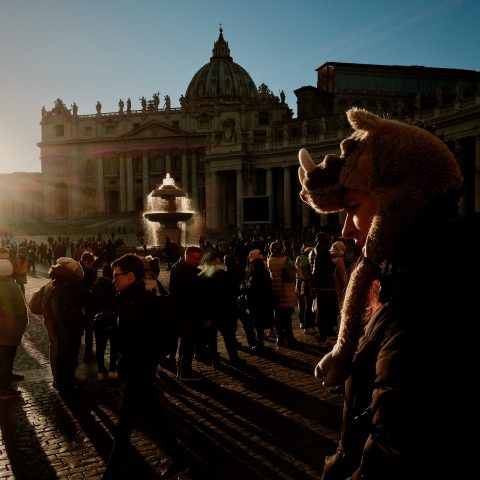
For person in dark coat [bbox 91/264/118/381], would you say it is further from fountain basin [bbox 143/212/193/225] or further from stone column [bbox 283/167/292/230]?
stone column [bbox 283/167/292/230]

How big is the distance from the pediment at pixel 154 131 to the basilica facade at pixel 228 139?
138 millimetres

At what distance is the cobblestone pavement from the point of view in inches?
199

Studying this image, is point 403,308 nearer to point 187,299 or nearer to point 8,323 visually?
point 187,299

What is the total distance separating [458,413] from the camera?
1406mm

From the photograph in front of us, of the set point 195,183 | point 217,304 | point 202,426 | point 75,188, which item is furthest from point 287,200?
point 202,426

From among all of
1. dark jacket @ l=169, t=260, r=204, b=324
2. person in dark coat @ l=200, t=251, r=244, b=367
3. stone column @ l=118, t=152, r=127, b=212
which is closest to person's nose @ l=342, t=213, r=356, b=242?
dark jacket @ l=169, t=260, r=204, b=324

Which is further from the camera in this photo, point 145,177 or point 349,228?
point 145,177

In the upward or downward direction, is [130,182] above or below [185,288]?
above

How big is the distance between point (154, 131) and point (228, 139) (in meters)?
24.4

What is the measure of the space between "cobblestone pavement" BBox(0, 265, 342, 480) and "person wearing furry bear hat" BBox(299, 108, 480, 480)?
11.1 ft

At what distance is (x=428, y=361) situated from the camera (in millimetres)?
1432

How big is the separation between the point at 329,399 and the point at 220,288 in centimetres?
257

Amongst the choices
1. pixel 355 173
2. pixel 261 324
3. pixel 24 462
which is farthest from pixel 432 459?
pixel 261 324

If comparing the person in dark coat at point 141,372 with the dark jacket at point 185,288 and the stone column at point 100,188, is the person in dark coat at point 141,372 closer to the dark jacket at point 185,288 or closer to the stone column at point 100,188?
the dark jacket at point 185,288
